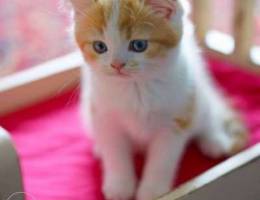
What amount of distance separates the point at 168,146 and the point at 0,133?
Answer: 35 cm

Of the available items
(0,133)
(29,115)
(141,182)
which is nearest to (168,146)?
(141,182)

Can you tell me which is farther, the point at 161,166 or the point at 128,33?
the point at 161,166

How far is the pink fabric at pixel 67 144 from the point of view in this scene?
109cm

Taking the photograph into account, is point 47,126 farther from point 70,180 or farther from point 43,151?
point 70,180

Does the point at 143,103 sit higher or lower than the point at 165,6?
lower

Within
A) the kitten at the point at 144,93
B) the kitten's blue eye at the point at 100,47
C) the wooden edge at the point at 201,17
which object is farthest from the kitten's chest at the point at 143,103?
the wooden edge at the point at 201,17

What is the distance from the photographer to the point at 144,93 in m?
0.99

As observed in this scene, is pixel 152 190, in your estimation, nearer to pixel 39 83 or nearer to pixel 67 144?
pixel 67 144

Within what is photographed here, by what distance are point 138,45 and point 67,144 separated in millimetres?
420

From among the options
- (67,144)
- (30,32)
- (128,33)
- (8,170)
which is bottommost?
(67,144)

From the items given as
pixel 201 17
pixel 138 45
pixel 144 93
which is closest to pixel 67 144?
pixel 144 93

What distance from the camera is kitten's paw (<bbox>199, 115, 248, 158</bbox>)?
1.13 m

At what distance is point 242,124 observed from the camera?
4.02 ft

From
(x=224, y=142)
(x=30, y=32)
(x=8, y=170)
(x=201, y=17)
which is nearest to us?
(x=8, y=170)
